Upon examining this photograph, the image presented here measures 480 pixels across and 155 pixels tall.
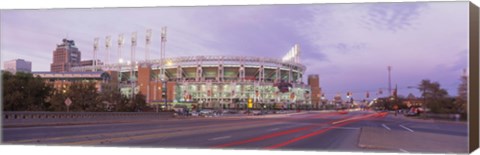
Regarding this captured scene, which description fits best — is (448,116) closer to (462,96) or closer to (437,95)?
(437,95)

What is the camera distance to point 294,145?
25094 mm

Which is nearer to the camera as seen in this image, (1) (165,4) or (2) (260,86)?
(1) (165,4)

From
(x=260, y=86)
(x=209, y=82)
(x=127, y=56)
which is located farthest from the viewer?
(x=209, y=82)

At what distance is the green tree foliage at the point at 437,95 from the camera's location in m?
28.7

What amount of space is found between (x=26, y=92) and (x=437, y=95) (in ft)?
118

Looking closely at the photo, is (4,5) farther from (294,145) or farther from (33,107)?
(33,107)

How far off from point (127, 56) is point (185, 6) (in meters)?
27.1

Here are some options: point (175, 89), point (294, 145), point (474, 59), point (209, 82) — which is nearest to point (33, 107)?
point (175, 89)

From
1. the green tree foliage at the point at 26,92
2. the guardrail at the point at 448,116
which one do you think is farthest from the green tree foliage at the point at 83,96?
the guardrail at the point at 448,116

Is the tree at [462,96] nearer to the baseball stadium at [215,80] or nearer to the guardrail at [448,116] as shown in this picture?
the guardrail at [448,116]

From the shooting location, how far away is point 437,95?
29.4 metres

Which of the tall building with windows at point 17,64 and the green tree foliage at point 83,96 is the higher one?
the tall building with windows at point 17,64

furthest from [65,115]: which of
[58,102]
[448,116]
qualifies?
[448,116]

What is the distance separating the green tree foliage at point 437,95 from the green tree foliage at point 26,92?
3068cm
